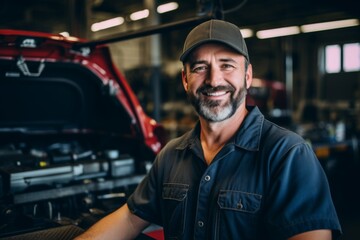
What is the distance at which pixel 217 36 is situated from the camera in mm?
1831

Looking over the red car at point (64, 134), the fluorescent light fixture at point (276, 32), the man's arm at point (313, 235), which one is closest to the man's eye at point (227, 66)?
the man's arm at point (313, 235)

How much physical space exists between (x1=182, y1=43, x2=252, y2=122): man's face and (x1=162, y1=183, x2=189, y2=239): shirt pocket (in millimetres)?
355

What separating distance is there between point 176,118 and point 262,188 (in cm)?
1147

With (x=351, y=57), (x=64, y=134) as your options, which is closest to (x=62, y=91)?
(x=64, y=134)

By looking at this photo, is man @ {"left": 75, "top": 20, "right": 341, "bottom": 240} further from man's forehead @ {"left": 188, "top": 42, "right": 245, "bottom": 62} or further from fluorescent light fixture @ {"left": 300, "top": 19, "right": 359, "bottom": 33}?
fluorescent light fixture @ {"left": 300, "top": 19, "right": 359, "bottom": 33}

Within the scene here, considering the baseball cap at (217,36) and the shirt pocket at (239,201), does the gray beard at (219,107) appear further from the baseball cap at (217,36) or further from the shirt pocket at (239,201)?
the shirt pocket at (239,201)

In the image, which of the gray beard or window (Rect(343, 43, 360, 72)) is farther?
window (Rect(343, 43, 360, 72))

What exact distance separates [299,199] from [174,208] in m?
0.60

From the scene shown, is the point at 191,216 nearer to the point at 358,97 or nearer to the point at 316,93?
the point at 358,97

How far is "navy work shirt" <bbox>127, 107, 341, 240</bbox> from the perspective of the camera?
152cm

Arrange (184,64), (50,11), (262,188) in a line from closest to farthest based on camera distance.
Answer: (262,188), (184,64), (50,11)

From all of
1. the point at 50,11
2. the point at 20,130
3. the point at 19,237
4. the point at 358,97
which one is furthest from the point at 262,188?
the point at 50,11

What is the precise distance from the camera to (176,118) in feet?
43.0

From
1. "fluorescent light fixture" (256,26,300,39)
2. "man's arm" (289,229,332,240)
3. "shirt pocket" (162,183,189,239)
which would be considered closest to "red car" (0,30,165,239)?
"shirt pocket" (162,183,189,239)
